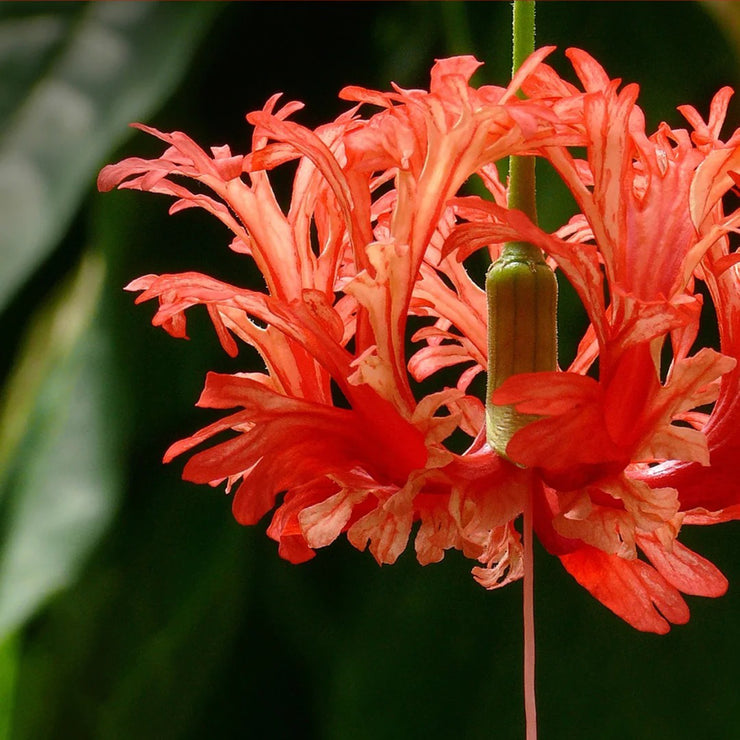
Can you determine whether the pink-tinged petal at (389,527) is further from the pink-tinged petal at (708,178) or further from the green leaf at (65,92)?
the green leaf at (65,92)

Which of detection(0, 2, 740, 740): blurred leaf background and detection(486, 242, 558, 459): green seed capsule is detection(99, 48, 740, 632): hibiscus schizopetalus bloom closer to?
detection(486, 242, 558, 459): green seed capsule

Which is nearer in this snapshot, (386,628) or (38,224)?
(38,224)

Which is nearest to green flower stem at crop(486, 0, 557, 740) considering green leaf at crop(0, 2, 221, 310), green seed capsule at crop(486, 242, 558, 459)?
green seed capsule at crop(486, 242, 558, 459)

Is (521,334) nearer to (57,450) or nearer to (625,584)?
(625,584)

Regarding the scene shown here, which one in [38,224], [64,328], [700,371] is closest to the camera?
[700,371]

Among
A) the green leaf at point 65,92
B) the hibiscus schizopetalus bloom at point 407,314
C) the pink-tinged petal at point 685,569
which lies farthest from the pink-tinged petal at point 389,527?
the green leaf at point 65,92

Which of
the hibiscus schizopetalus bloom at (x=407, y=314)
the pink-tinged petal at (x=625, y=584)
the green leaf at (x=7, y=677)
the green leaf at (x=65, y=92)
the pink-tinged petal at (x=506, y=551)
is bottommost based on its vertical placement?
the green leaf at (x=7, y=677)

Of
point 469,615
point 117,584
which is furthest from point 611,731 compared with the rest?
point 117,584

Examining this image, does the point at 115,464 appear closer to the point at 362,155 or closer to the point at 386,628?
the point at 386,628
